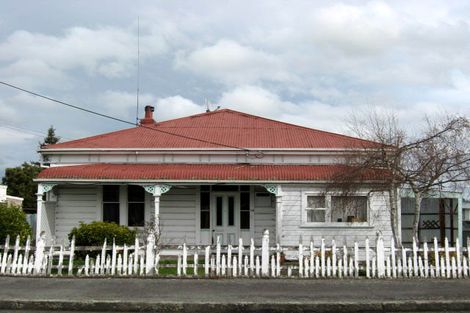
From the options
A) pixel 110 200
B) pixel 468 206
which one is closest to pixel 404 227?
pixel 468 206

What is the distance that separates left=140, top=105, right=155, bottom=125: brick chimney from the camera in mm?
25188

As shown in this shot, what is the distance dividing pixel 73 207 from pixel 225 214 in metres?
5.46

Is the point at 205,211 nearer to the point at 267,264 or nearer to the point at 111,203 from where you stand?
Result: the point at 111,203

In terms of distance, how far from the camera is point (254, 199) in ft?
65.7

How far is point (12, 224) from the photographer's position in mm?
15547

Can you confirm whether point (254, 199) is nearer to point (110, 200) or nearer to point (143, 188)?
point (143, 188)

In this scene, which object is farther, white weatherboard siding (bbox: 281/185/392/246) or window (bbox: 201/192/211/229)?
window (bbox: 201/192/211/229)

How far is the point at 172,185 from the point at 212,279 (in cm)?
651

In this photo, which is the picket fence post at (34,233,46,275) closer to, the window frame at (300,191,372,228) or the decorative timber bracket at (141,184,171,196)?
the decorative timber bracket at (141,184,171,196)

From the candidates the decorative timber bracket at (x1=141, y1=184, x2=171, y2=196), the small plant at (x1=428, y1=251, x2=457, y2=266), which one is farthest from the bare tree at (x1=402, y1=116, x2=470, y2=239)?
the decorative timber bracket at (x1=141, y1=184, x2=171, y2=196)

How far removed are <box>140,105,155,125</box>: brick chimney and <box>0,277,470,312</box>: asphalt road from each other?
1323cm

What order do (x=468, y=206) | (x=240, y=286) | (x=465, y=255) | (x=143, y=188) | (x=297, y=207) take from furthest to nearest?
(x=468, y=206)
(x=143, y=188)
(x=297, y=207)
(x=465, y=255)
(x=240, y=286)

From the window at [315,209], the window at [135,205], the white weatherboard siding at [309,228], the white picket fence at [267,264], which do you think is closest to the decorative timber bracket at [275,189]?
the white weatherboard siding at [309,228]

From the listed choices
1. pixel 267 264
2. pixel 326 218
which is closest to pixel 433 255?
pixel 267 264
